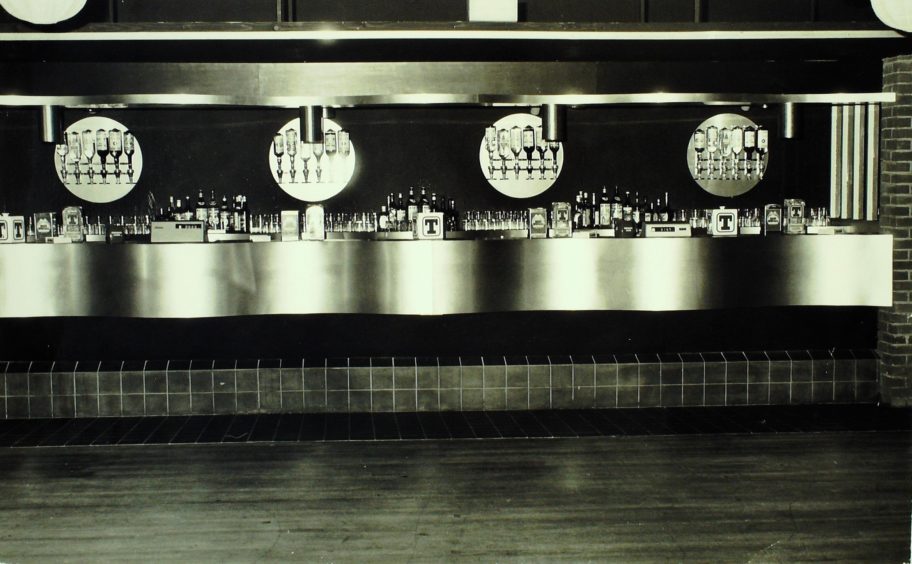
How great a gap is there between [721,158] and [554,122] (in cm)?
148

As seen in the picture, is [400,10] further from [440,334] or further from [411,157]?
[440,334]

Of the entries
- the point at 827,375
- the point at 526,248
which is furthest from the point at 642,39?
the point at 827,375

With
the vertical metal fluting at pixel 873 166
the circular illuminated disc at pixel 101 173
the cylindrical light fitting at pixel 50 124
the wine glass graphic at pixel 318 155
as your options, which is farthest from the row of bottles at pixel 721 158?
the cylindrical light fitting at pixel 50 124

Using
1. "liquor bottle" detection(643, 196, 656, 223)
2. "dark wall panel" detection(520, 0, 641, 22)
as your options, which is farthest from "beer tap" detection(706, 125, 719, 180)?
A: "dark wall panel" detection(520, 0, 641, 22)

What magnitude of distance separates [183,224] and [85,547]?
2.63m

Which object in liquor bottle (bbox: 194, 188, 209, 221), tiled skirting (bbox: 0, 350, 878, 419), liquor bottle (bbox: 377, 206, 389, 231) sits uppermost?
liquor bottle (bbox: 194, 188, 209, 221)

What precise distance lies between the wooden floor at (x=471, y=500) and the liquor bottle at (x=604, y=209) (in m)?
1.73

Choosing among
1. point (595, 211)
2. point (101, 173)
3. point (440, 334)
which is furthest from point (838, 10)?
point (101, 173)

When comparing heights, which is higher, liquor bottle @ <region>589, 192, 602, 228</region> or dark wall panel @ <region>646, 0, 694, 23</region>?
dark wall panel @ <region>646, 0, 694, 23</region>

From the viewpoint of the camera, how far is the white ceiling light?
16.0 ft

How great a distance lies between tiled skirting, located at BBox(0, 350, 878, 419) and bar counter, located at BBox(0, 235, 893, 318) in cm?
54

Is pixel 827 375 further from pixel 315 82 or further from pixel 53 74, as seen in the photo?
pixel 53 74

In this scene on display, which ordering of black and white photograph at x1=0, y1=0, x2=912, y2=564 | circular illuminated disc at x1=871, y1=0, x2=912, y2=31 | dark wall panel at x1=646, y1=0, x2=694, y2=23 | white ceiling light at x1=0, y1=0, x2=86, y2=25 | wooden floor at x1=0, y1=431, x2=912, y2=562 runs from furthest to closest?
dark wall panel at x1=646, y1=0, x2=694, y2=23 → black and white photograph at x1=0, y1=0, x2=912, y2=564 → white ceiling light at x1=0, y1=0, x2=86, y2=25 → circular illuminated disc at x1=871, y1=0, x2=912, y2=31 → wooden floor at x1=0, y1=431, x2=912, y2=562

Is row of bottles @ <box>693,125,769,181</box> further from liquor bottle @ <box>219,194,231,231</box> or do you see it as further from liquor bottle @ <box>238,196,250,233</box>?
liquor bottle @ <box>219,194,231,231</box>
